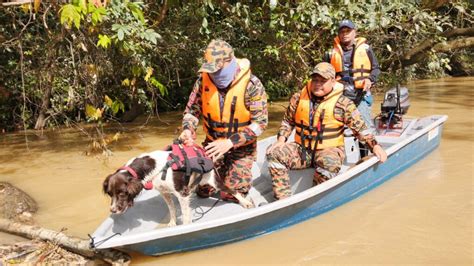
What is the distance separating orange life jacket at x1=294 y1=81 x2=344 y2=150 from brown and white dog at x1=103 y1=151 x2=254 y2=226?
94 cm

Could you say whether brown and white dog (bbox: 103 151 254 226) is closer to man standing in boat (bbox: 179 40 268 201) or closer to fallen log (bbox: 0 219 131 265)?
man standing in boat (bbox: 179 40 268 201)

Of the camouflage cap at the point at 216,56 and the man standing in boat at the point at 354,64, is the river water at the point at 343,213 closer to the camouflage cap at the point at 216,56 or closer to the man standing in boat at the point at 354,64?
the man standing in boat at the point at 354,64

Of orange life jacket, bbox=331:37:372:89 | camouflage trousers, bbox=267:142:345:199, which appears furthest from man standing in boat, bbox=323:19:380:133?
camouflage trousers, bbox=267:142:345:199

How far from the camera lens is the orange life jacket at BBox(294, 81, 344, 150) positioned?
168 inches

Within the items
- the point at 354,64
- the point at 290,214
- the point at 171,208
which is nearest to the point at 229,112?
the point at 171,208

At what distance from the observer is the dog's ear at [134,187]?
3.39 metres

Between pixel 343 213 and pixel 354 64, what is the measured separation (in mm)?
1668

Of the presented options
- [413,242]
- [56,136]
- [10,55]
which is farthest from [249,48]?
[413,242]

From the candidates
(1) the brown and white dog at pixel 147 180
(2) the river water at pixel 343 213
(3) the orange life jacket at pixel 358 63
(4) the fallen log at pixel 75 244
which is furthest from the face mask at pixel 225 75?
(3) the orange life jacket at pixel 358 63

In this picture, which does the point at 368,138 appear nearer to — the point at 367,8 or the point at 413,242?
the point at 413,242

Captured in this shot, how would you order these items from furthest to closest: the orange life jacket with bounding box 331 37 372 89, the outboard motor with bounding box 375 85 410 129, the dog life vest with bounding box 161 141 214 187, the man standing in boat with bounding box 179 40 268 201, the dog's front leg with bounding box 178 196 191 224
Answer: the outboard motor with bounding box 375 85 410 129 → the orange life jacket with bounding box 331 37 372 89 → the man standing in boat with bounding box 179 40 268 201 → the dog's front leg with bounding box 178 196 191 224 → the dog life vest with bounding box 161 141 214 187

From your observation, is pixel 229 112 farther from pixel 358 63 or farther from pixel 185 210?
pixel 358 63

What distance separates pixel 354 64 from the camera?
5.36 meters

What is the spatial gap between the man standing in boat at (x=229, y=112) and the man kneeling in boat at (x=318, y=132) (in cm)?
27
